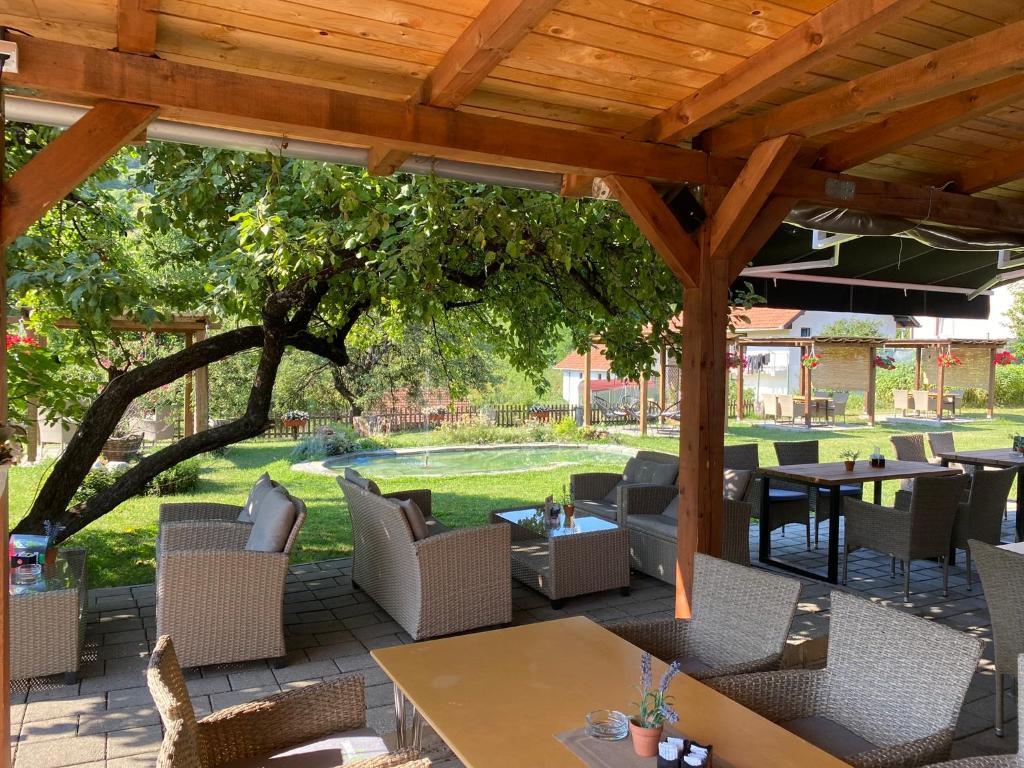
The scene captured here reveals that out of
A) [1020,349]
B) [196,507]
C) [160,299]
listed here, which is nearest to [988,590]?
[196,507]

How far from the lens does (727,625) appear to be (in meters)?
2.93

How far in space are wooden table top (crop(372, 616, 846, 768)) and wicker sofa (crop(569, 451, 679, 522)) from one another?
3765mm

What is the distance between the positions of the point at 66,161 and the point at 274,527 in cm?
230

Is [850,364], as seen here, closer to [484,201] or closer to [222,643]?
[484,201]

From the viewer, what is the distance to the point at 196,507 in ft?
17.7

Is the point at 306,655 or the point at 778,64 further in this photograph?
the point at 306,655

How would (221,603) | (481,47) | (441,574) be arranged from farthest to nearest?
(441,574) < (221,603) < (481,47)

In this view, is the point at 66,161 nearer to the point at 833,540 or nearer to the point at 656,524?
the point at 656,524

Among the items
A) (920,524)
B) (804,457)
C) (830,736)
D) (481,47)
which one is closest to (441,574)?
(830,736)

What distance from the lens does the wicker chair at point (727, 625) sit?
276 centimetres

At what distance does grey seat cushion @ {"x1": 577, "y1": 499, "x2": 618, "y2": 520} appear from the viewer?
6.35 m

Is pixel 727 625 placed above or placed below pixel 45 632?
above

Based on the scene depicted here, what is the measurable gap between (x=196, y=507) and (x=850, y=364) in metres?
18.9

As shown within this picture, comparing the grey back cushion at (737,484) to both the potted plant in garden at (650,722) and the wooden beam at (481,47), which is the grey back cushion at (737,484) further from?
the potted plant in garden at (650,722)
